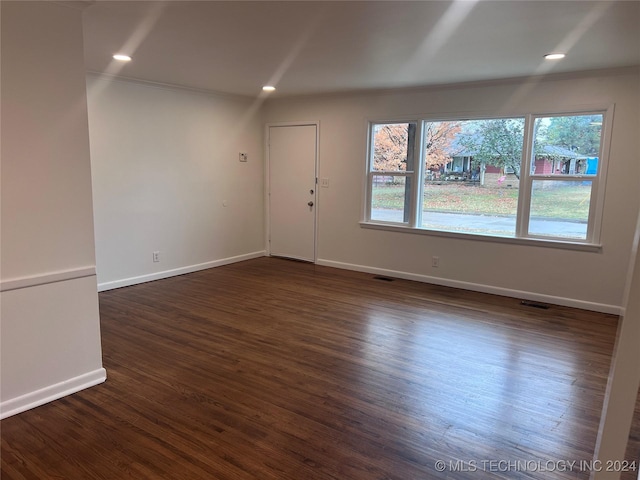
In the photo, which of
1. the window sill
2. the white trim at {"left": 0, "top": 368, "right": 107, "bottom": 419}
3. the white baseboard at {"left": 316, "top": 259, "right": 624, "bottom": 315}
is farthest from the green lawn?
the white trim at {"left": 0, "top": 368, "right": 107, "bottom": 419}

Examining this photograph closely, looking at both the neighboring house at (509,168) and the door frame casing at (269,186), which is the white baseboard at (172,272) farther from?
the neighboring house at (509,168)

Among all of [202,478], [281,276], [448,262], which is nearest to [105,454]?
[202,478]

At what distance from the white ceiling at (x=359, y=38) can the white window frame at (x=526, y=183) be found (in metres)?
0.47

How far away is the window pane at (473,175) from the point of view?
190 inches

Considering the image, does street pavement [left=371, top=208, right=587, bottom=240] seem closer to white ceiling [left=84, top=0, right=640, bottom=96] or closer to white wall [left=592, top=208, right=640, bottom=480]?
white ceiling [left=84, top=0, right=640, bottom=96]

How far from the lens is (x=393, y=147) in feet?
18.3

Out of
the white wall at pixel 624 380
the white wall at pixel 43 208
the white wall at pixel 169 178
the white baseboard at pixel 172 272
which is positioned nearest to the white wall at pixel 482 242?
the white wall at pixel 169 178

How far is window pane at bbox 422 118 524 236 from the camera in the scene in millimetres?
4816

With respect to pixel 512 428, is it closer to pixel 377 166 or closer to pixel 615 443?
pixel 615 443

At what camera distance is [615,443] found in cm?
89

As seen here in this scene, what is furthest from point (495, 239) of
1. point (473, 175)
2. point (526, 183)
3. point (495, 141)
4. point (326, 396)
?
point (326, 396)

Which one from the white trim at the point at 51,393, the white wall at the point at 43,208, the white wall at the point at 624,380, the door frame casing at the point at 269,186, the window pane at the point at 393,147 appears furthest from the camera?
the door frame casing at the point at 269,186

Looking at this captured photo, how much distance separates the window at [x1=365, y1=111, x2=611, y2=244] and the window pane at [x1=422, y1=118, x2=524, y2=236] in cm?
1

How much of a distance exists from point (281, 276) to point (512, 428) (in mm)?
3714
